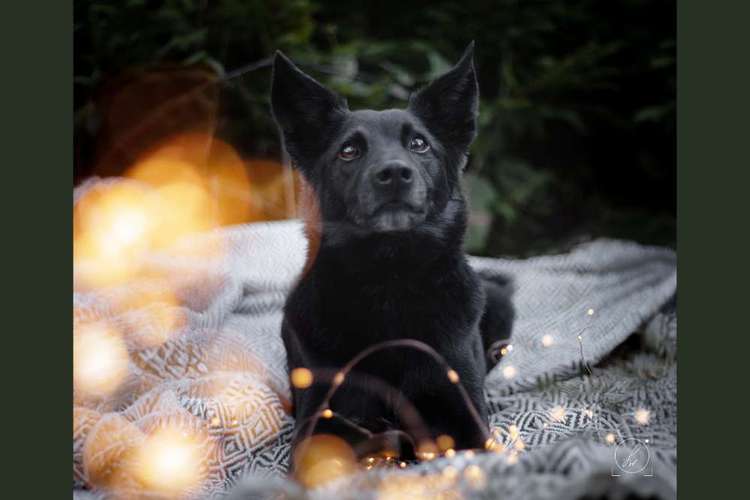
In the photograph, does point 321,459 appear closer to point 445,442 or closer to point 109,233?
point 445,442

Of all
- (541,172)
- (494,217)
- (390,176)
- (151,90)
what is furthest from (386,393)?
(541,172)

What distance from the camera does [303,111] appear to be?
1.67 meters

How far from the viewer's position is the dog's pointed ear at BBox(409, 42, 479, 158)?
1.70 meters

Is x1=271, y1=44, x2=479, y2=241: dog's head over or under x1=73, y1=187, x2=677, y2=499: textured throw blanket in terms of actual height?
over

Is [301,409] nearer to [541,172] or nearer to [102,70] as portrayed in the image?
[102,70]

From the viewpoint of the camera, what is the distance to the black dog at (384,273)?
1.59 meters

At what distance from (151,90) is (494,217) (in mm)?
2009

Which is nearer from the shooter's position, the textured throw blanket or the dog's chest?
the textured throw blanket

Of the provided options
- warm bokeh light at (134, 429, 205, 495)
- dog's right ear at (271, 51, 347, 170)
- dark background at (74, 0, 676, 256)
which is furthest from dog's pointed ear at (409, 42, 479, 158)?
warm bokeh light at (134, 429, 205, 495)

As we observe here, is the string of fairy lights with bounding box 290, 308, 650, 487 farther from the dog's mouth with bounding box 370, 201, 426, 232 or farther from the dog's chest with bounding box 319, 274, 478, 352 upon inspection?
the dog's mouth with bounding box 370, 201, 426, 232

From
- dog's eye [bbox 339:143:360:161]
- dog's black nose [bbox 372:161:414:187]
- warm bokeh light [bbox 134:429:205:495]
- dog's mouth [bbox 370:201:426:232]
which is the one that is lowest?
warm bokeh light [bbox 134:429:205:495]

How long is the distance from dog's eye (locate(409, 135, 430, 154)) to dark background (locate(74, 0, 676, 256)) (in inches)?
18.4

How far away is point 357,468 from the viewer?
4.70ft

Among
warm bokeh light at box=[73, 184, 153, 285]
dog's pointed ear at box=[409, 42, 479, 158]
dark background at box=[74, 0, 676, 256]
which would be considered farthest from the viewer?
warm bokeh light at box=[73, 184, 153, 285]
